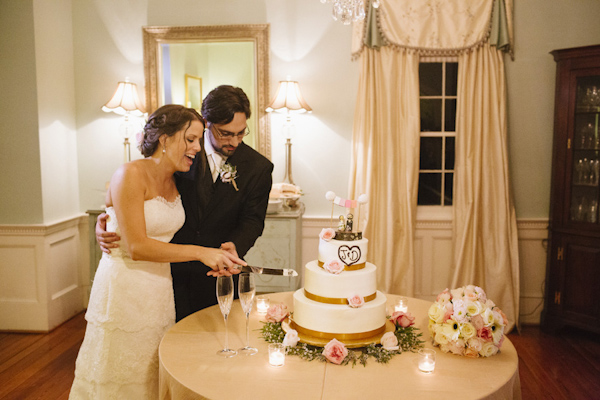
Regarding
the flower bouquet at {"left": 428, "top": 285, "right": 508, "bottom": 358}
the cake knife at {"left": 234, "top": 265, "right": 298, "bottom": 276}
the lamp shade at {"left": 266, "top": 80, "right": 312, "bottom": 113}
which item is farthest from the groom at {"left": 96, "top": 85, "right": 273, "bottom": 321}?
the lamp shade at {"left": 266, "top": 80, "right": 312, "bottom": 113}

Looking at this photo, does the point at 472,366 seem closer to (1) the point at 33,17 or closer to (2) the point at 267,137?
(2) the point at 267,137

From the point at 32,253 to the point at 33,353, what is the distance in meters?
0.83

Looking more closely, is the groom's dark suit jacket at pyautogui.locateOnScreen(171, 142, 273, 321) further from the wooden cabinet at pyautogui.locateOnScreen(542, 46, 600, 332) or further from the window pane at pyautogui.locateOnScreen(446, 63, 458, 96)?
the wooden cabinet at pyautogui.locateOnScreen(542, 46, 600, 332)

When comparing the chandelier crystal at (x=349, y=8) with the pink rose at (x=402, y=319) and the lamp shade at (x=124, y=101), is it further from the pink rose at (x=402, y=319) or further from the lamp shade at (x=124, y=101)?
the lamp shade at (x=124, y=101)

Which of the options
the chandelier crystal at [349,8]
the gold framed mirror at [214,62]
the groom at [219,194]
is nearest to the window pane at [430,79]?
the gold framed mirror at [214,62]

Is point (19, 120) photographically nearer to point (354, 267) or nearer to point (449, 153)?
point (354, 267)

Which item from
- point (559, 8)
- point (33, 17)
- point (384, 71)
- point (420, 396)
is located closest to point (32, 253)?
point (33, 17)

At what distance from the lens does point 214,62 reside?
4.21 metres

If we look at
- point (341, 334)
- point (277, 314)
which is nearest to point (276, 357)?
point (341, 334)

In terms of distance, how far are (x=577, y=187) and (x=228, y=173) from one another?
2947 mm

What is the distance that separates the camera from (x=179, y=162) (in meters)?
1.93

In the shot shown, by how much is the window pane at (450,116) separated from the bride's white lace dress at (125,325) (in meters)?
3.06

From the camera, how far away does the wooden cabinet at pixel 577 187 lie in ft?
12.2

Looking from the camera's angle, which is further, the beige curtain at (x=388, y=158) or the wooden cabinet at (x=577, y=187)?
the beige curtain at (x=388, y=158)
